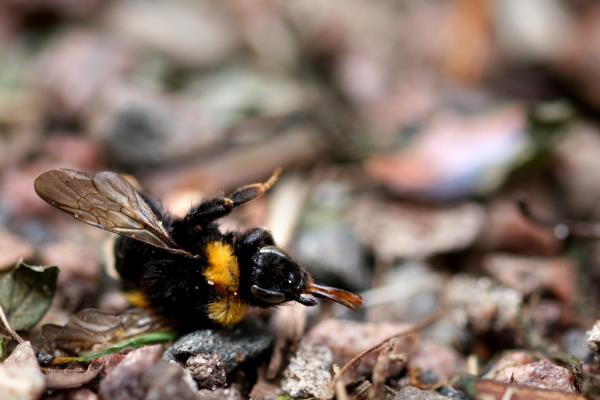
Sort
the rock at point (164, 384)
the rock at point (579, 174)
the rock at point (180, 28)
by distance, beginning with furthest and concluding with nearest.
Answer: the rock at point (180, 28)
the rock at point (579, 174)
the rock at point (164, 384)

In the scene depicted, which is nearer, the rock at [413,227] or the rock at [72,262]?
the rock at [72,262]

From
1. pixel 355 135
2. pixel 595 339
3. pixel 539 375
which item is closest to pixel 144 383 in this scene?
pixel 539 375

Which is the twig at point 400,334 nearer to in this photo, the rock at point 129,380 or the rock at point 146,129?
the rock at point 129,380

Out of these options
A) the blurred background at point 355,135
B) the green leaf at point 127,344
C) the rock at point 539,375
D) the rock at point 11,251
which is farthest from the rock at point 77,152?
the rock at point 539,375

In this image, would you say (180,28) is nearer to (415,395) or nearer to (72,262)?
(72,262)

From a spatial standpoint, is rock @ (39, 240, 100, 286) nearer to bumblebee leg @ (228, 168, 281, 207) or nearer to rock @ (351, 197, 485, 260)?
bumblebee leg @ (228, 168, 281, 207)

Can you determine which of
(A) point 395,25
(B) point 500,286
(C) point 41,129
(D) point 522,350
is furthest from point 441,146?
(C) point 41,129

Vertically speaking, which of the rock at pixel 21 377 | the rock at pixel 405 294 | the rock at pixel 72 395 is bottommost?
the rock at pixel 405 294
